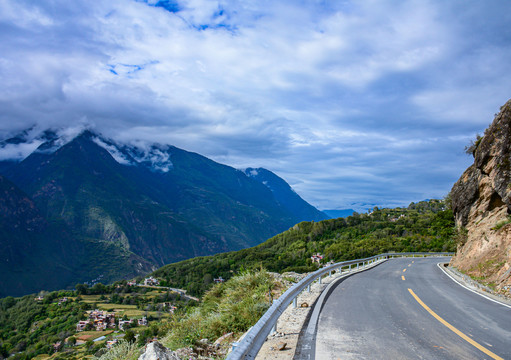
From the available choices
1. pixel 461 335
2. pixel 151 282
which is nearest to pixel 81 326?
pixel 461 335

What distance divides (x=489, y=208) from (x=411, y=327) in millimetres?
19431

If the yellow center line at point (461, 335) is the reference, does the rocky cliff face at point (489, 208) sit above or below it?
above

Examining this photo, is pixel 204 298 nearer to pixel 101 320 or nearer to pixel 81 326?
pixel 81 326

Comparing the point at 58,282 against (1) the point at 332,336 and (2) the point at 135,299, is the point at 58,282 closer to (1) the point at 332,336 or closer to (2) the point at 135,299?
(2) the point at 135,299

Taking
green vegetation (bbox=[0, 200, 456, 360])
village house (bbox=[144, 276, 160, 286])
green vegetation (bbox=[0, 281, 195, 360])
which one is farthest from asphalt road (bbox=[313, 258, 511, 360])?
village house (bbox=[144, 276, 160, 286])

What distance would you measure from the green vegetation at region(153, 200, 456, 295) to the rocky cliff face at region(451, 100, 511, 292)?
3537 centimetres

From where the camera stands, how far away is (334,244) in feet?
269

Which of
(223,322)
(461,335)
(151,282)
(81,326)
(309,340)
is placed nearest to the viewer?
(309,340)

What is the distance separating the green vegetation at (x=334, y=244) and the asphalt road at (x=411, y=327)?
50.1 metres

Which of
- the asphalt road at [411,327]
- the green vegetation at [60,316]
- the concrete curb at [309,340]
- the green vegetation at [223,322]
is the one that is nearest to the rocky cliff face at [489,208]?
the asphalt road at [411,327]

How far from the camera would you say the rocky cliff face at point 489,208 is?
14916mm

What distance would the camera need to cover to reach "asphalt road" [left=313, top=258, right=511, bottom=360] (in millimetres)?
4965

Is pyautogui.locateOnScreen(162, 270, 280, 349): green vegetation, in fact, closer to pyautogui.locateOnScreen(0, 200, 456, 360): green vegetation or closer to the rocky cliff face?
pyautogui.locateOnScreen(0, 200, 456, 360): green vegetation

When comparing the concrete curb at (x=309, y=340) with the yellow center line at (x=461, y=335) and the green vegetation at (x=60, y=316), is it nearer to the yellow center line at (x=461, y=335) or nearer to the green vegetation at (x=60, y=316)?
the yellow center line at (x=461, y=335)
